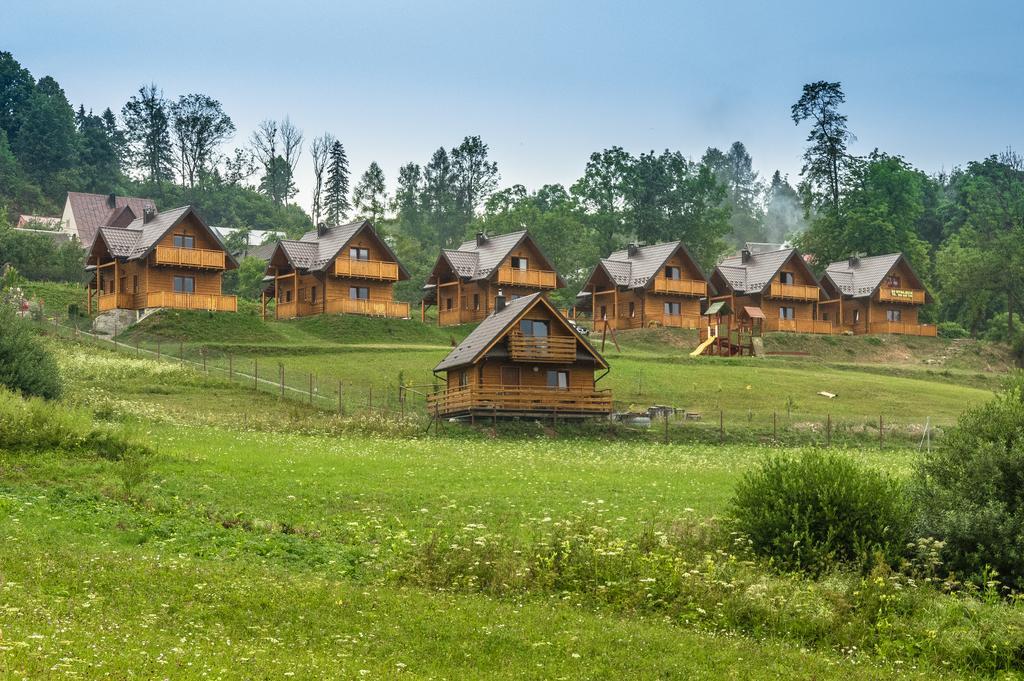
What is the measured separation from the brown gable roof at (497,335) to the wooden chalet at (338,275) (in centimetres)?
2679

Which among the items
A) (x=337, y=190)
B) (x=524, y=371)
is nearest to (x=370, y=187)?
(x=337, y=190)

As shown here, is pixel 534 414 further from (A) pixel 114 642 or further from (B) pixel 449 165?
(B) pixel 449 165

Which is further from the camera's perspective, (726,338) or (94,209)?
(94,209)

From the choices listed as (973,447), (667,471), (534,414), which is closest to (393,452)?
(667,471)

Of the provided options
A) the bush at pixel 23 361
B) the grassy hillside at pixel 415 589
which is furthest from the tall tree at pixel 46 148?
the grassy hillside at pixel 415 589

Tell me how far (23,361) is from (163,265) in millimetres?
35470

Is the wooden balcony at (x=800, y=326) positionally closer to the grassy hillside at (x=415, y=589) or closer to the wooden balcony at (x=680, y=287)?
the wooden balcony at (x=680, y=287)

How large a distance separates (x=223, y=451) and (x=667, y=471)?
12339 mm

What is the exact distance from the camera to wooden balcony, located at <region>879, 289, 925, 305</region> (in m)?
97.7

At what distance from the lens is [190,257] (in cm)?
7675

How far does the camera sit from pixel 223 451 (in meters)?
35.4

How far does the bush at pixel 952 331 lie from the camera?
334ft

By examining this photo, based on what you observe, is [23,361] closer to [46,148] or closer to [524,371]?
[524,371]

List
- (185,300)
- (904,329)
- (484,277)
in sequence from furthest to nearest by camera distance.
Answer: (904,329) → (484,277) → (185,300)
